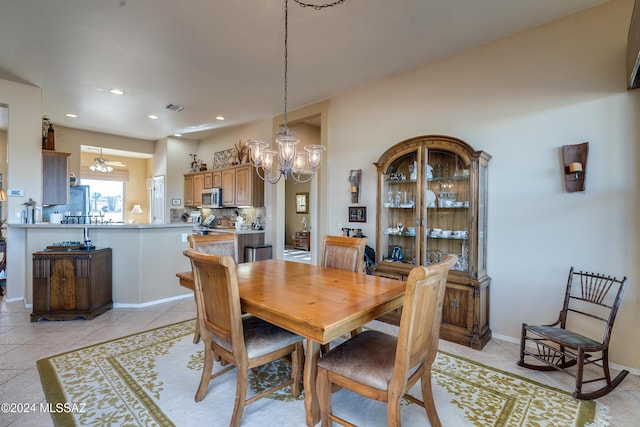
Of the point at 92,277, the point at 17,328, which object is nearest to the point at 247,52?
the point at 92,277

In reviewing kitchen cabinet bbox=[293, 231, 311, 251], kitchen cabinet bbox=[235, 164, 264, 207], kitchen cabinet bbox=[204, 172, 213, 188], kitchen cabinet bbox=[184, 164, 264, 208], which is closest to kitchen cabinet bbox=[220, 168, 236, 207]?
kitchen cabinet bbox=[184, 164, 264, 208]

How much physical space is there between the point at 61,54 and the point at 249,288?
363cm

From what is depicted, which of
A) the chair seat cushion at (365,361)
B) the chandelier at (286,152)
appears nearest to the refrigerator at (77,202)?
the chandelier at (286,152)

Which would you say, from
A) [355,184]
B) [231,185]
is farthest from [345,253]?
[231,185]

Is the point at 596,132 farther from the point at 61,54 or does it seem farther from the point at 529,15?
the point at 61,54

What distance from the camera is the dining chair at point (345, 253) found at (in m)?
2.82

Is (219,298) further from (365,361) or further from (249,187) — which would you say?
(249,187)

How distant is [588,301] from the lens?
251 centimetres

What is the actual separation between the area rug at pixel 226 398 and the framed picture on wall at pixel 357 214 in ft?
6.73

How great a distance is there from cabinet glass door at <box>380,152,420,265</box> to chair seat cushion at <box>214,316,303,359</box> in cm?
192

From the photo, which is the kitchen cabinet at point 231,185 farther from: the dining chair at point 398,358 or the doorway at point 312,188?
the dining chair at point 398,358

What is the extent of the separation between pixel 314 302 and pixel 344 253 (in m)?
1.16

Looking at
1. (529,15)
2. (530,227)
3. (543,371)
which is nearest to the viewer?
(543,371)

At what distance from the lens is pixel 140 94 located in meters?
4.61
